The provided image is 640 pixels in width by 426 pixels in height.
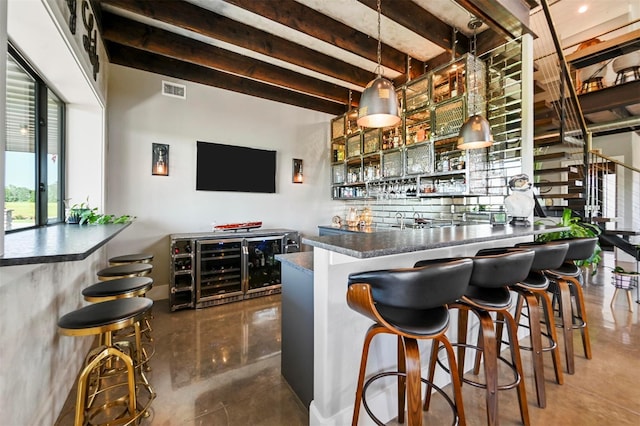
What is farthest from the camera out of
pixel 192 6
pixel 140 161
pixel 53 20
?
pixel 140 161

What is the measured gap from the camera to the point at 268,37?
10.7ft

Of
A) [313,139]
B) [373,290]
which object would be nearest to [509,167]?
[373,290]

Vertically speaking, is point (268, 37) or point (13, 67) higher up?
point (268, 37)

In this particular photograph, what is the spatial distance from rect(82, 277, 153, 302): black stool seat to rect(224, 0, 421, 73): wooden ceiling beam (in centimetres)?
255

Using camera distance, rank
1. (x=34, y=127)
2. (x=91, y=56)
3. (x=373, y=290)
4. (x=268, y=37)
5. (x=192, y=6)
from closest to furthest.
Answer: (x=373, y=290) < (x=34, y=127) < (x=91, y=56) < (x=192, y=6) < (x=268, y=37)

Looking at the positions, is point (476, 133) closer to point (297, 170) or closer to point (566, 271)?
point (566, 271)

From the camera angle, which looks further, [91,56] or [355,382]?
[91,56]

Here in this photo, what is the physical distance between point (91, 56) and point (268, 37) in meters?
1.81

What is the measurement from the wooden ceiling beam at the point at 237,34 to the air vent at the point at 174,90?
3.80 feet

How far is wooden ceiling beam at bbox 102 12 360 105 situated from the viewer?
296 cm

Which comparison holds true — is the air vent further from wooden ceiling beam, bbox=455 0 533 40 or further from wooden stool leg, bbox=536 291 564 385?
wooden stool leg, bbox=536 291 564 385

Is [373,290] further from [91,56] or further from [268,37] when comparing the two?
[268,37]

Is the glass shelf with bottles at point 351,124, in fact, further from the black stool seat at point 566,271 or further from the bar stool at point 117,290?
the bar stool at point 117,290

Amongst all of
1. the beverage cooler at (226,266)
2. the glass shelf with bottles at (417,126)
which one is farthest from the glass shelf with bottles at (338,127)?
the beverage cooler at (226,266)
